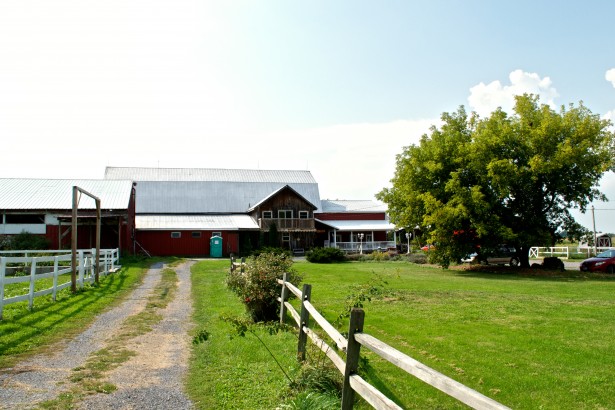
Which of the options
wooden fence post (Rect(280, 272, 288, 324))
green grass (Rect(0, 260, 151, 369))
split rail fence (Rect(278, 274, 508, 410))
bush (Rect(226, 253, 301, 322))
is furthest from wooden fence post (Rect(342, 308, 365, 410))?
bush (Rect(226, 253, 301, 322))

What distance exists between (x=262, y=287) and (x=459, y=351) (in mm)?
4465

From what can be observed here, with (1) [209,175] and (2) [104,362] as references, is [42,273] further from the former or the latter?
(1) [209,175]

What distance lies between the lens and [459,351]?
9.56 m

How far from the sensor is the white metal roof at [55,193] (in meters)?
39.3

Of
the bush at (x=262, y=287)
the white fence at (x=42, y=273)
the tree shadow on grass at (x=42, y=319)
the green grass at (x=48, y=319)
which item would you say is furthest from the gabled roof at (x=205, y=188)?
the bush at (x=262, y=287)

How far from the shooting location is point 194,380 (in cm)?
746

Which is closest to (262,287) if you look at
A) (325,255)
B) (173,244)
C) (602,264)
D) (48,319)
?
(48,319)

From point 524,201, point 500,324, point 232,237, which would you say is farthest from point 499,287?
point 232,237

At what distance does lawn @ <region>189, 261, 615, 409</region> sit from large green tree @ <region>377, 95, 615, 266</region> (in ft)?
48.1

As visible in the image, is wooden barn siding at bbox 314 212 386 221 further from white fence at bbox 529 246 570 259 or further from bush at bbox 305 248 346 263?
bush at bbox 305 248 346 263

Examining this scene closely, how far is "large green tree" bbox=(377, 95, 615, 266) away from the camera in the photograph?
3147 centimetres

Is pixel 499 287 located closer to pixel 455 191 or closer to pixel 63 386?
pixel 455 191

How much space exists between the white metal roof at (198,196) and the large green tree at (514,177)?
85.1 feet

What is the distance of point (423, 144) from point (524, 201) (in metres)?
7.30
